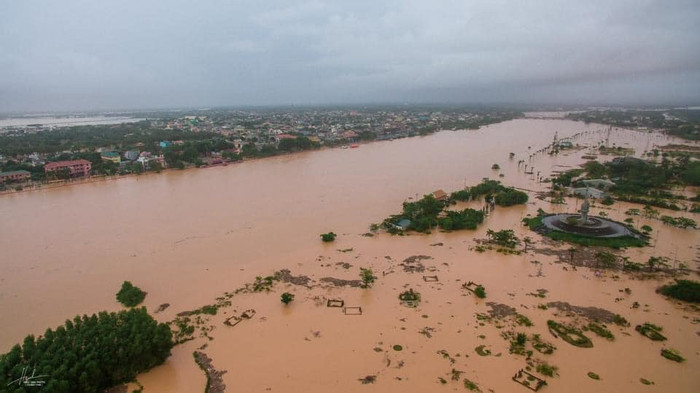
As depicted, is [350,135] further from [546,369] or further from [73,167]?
[546,369]

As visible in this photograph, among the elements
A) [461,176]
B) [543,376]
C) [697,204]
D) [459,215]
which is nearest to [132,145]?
[461,176]

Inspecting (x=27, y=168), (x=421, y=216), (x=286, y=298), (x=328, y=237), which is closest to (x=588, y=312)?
(x=421, y=216)

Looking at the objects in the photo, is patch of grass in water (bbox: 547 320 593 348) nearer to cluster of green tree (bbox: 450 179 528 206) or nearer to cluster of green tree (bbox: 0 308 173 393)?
cluster of green tree (bbox: 0 308 173 393)

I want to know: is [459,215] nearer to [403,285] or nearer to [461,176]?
[403,285]

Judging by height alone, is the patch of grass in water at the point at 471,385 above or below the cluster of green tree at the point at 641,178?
below

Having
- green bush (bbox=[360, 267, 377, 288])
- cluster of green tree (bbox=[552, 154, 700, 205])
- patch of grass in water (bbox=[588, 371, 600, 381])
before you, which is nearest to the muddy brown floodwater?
patch of grass in water (bbox=[588, 371, 600, 381])

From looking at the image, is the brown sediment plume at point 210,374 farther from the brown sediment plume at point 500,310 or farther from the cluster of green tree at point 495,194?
the cluster of green tree at point 495,194

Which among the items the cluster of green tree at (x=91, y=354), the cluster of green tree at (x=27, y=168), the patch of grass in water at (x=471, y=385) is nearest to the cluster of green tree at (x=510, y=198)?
the patch of grass in water at (x=471, y=385)
